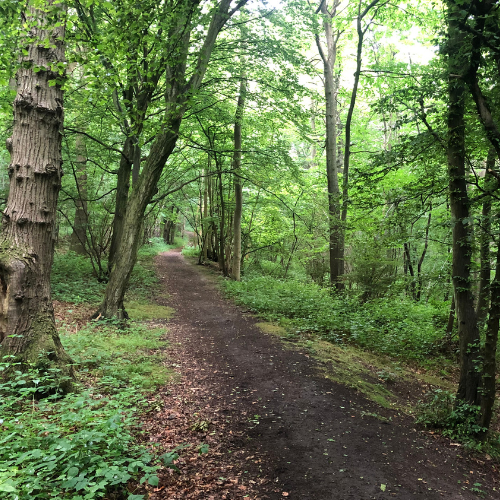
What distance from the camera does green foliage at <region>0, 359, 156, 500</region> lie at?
2.23m

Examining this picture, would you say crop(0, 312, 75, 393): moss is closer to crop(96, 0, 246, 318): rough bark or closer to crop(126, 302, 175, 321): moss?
Answer: crop(96, 0, 246, 318): rough bark

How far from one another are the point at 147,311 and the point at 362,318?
5926 mm

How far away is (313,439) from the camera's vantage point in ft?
12.3

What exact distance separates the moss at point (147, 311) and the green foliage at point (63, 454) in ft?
18.3

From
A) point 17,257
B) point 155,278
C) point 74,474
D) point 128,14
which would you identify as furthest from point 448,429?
point 155,278

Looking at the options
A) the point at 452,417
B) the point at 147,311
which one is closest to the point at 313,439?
the point at 452,417

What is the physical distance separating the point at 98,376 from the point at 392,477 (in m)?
3.77

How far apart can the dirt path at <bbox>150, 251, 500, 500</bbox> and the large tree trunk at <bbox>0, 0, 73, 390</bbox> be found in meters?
2.24

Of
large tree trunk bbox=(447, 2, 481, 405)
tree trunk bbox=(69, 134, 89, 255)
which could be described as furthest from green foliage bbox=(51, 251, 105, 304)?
large tree trunk bbox=(447, 2, 481, 405)

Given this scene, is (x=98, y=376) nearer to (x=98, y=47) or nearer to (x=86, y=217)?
(x=98, y=47)

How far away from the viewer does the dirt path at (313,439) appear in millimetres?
3086

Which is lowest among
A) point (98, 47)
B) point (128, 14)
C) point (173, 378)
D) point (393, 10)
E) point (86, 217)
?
point (173, 378)

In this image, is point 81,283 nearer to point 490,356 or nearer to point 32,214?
point 32,214

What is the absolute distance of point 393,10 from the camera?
34.9ft
